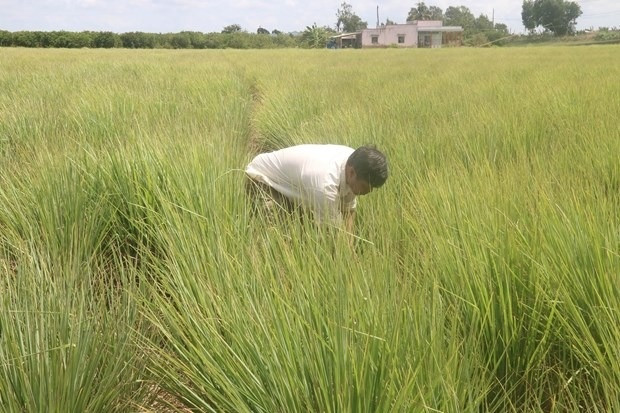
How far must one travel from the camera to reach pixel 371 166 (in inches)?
92.5

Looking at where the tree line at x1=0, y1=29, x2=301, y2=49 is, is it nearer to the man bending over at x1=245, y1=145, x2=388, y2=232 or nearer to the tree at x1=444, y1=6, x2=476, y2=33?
the man bending over at x1=245, y1=145, x2=388, y2=232

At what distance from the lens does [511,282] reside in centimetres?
147

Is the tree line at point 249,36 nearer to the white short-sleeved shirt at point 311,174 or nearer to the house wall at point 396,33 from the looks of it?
the house wall at point 396,33

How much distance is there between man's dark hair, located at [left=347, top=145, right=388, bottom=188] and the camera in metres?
2.35

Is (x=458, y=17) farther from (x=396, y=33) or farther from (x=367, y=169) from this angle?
(x=367, y=169)

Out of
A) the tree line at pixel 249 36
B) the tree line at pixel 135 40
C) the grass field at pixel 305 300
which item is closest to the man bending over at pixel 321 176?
the grass field at pixel 305 300

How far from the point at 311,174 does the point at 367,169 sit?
39 centimetres

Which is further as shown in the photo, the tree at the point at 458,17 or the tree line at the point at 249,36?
the tree at the point at 458,17

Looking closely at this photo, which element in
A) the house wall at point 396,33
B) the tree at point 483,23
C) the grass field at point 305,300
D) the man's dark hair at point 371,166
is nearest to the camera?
the grass field at point 305,300

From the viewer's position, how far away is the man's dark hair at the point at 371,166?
235 cm

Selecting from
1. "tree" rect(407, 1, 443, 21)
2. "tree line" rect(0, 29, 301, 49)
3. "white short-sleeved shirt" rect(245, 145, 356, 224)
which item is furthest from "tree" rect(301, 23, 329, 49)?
"white short-sleeved shirt" rect(245, 145, 356, 224)

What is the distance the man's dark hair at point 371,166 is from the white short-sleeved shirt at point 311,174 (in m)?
0.17

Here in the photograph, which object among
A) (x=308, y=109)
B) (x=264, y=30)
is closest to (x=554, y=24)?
(x=264, y=30)

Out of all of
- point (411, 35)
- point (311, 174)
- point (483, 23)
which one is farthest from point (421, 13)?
point (311, 174)
